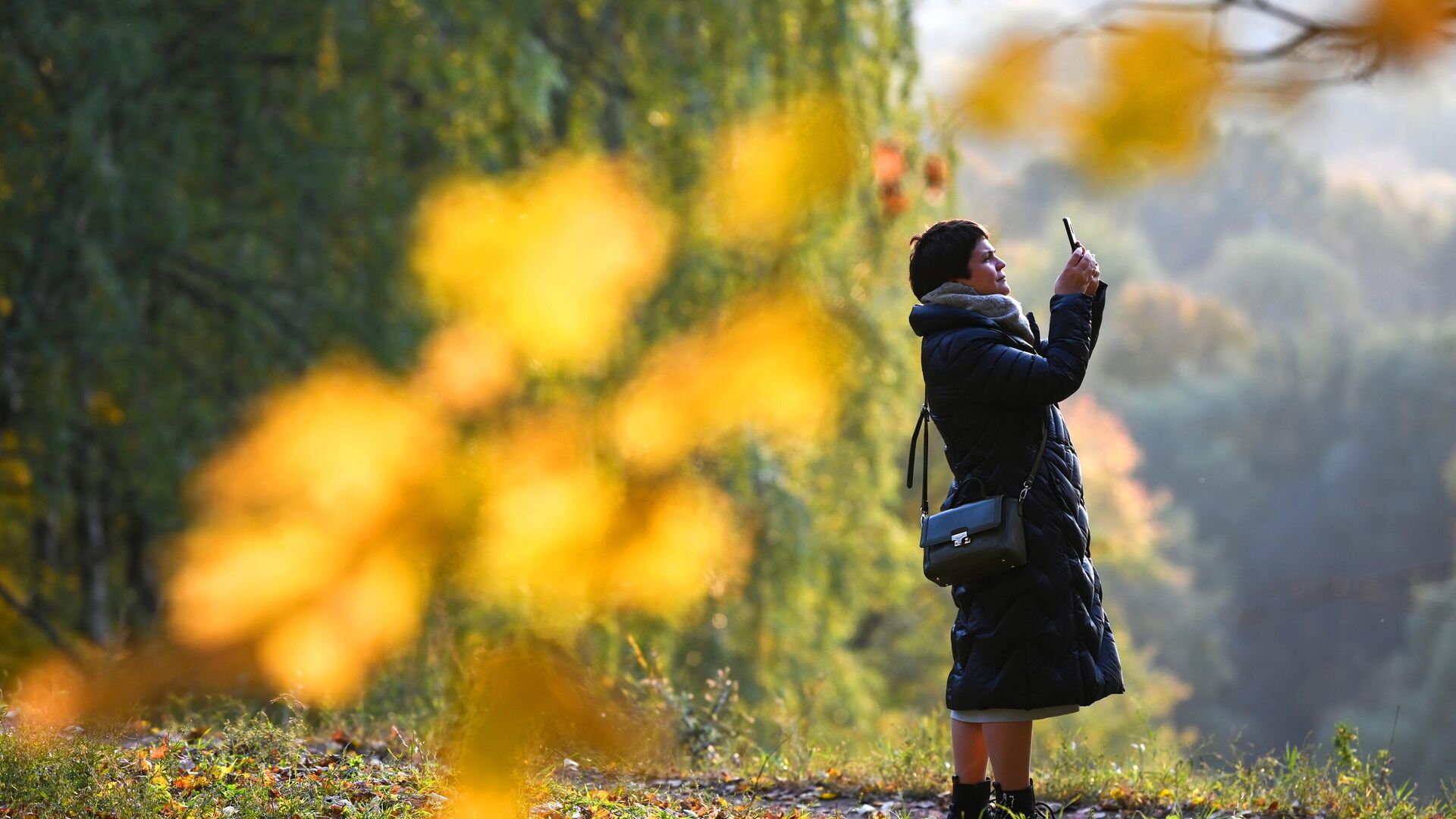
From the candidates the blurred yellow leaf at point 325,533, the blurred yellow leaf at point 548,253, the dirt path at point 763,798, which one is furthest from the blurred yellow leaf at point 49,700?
the blurred yellow leaf at point 548,253

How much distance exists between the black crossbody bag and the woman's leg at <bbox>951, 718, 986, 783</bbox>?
35cm

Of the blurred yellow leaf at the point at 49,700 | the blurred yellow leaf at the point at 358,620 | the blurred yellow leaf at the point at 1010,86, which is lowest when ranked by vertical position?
the blurred yellow leaf at the point at 49,700

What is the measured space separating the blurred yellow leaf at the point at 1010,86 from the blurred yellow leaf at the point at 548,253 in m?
3.41

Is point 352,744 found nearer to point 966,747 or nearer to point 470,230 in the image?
point 966,747

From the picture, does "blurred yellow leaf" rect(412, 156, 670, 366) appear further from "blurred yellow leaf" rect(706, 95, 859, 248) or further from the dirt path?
the dirt path

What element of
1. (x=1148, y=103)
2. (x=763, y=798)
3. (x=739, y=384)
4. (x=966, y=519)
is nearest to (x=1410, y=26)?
(x=1148, y=103)

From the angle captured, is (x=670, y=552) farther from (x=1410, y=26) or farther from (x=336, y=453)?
(x=1410, y=26)

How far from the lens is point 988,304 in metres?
3.31

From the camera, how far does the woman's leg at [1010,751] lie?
3242 mm

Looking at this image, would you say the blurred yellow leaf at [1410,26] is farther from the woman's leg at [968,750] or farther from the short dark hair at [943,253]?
the woman's leg at [968,750]

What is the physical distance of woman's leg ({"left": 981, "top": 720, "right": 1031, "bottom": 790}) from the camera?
3.24 meters

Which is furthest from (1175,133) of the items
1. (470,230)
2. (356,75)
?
(356,75)

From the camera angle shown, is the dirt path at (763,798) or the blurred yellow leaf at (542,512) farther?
the blurred yellow leaf at (542,512)

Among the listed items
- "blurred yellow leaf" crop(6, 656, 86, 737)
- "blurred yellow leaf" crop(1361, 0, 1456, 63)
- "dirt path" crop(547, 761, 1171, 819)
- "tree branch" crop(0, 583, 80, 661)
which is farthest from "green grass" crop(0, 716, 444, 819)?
"tree branch" crop(0, 583, 80, 661)
